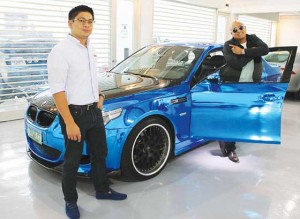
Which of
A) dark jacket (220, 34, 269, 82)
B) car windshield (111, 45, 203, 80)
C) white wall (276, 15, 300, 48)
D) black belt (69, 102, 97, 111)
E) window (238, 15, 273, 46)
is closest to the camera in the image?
black belt (69, 102, 97, 111)

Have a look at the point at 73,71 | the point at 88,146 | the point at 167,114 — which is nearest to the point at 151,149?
the point at 167,114

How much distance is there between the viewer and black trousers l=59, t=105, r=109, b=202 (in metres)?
2.21

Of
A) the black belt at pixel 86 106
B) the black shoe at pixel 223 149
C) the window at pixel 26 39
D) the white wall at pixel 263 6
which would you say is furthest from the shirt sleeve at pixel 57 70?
the white wall at pixel 263 6

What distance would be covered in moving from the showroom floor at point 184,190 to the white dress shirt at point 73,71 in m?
0.94

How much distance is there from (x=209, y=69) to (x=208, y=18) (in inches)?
233

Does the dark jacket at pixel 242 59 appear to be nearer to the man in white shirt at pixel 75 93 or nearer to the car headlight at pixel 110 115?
the car headlight at pixel 110 115

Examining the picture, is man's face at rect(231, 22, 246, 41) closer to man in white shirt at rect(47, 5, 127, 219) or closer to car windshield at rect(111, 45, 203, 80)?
car windshield at rect(111, 45, 203, 80)

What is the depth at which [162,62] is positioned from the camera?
3682 mm

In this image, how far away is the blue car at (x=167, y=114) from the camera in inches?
106

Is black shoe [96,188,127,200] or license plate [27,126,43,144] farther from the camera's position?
license plate [27,126,43,144]

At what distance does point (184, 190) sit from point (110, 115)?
975 mm

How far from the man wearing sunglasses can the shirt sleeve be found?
5.92ft

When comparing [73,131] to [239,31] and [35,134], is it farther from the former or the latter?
Result: [239,31]

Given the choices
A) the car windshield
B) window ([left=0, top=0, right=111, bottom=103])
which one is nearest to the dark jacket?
the car windshield
